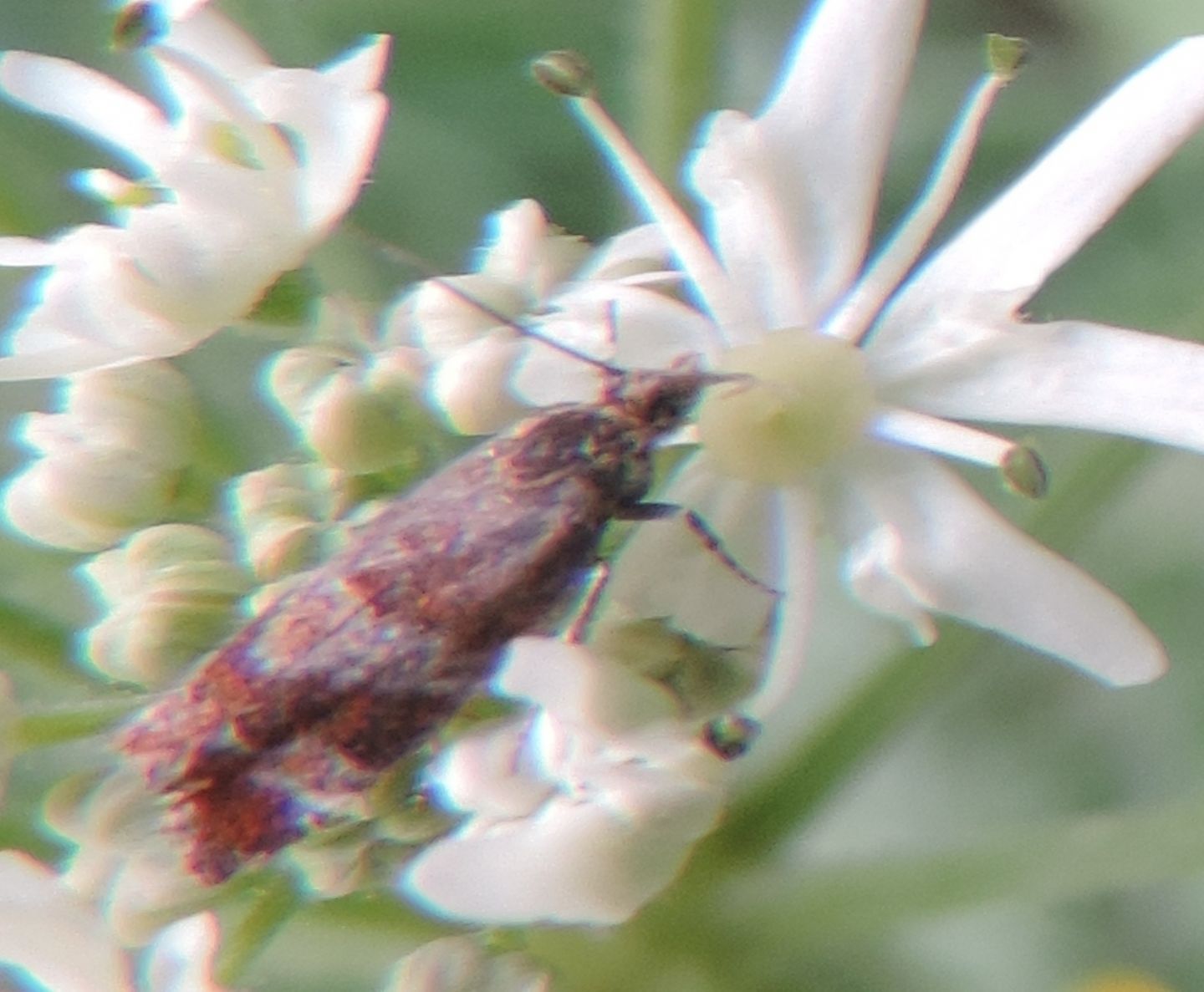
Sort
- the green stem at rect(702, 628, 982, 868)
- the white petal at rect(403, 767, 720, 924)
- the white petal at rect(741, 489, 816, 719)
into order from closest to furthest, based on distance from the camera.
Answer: the white petal at rect(403, 767, 720, 924), the white petal at rect(741, 489, 816, 719), the green stem at rect(702, 628, 982, 868)

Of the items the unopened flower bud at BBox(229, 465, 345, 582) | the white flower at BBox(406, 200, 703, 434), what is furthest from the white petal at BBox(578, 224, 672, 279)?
the unopened flower bud at BBox(229, 465, 345, 582)

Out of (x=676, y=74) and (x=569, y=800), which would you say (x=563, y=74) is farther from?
(x=569, y=800)

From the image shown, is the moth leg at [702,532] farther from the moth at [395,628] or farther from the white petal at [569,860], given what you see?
the white petal at [569,860]

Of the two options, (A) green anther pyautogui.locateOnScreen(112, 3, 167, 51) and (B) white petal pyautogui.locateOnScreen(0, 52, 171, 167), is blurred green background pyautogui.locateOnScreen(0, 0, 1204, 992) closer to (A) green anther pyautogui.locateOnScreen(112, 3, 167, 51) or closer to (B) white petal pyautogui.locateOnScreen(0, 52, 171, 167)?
(B) white petal pyautogui.locateOnScreen(0, 52, 171, 167)

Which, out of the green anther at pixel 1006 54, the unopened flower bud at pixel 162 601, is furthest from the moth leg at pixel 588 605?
the green anther at pixel 1006 54

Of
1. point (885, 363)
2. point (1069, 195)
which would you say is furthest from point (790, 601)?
point (1069, 195)

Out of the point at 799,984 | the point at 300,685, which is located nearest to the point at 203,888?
the point at 300,685

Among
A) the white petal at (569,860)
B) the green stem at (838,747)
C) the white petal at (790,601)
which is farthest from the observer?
the green stem at (838,747)

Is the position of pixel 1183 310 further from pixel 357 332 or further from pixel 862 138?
pixel 357 332
